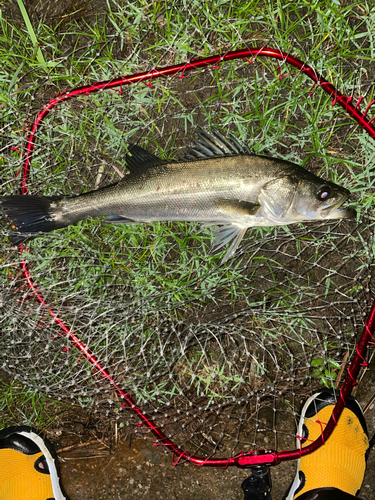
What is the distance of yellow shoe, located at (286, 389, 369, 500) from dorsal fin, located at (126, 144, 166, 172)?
8.10 feet

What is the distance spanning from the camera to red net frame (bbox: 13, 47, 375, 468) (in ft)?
9.08

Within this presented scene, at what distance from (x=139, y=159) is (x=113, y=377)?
75.9 inches

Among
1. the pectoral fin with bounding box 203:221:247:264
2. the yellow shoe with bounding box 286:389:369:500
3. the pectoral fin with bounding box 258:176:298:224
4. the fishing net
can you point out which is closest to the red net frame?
the fishing net

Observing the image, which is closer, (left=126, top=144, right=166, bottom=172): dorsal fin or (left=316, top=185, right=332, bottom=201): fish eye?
(left=316, top=185, right=332, bottom=201): fish eye

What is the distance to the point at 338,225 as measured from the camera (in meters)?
3.33

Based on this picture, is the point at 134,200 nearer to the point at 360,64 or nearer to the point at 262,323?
the point at 262,323

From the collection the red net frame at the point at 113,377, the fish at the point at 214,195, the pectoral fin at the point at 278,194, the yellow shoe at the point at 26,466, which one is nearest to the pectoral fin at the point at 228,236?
the fish at the point at 214,195

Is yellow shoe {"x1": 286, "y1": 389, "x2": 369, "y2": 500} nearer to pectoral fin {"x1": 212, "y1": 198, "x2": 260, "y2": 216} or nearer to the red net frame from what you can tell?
the red net frame

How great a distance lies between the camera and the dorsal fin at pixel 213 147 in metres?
3.03

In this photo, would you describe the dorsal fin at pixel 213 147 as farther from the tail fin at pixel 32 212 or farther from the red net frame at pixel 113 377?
the tail fin at pixel 32 212

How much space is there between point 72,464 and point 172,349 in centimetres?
156

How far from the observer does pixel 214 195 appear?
2.93 metres

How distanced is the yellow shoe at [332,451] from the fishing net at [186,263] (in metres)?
0.14

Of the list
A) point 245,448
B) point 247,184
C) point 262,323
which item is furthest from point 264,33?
point 245,448
